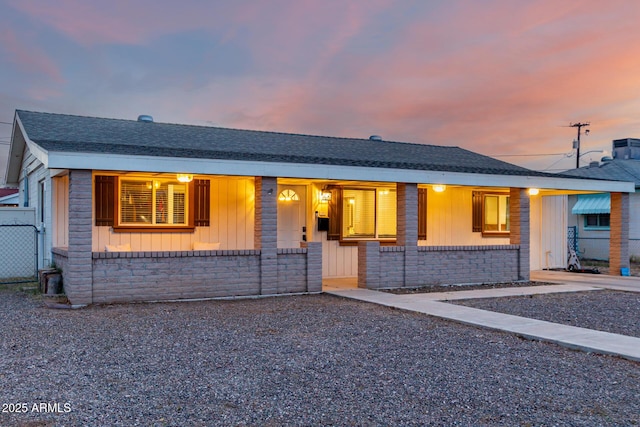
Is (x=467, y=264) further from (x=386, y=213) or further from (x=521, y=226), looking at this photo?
(x=386, y=213)

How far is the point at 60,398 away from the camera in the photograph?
14.5 ft

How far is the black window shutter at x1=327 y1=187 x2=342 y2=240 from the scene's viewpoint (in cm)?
1346

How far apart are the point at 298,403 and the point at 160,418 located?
3.61ft

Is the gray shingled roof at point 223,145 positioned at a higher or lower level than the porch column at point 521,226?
higher

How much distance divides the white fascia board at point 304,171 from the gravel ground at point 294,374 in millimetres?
2583

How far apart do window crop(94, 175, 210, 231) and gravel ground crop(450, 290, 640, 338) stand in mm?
6089

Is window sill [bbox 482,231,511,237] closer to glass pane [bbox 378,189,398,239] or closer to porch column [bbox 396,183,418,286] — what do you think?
glass pane [bbox 378,189,398,239]

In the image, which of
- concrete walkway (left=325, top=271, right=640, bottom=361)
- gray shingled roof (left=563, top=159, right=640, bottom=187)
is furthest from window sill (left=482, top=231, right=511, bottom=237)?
gray shingled roof (left=563, top=159, right=640, bottom=187)

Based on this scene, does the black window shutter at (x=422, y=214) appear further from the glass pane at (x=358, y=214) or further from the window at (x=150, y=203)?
the window at (x=150, y=203)

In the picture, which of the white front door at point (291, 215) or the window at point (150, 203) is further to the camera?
the white front door at point (291, 215)

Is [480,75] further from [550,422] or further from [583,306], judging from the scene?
[550,422]

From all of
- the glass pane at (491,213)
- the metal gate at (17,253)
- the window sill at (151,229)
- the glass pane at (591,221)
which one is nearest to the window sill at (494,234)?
the glass pane at (491,213)

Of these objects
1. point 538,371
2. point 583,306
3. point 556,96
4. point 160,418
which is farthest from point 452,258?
point 160,418

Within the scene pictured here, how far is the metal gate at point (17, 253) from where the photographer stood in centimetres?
1344
